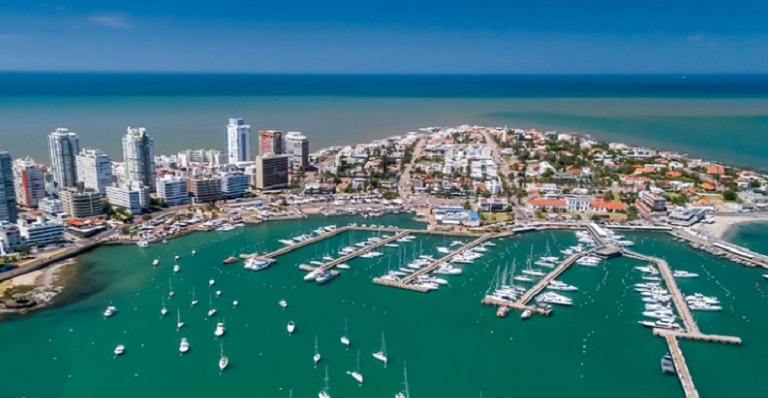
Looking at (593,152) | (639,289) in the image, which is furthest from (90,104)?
(639,289)

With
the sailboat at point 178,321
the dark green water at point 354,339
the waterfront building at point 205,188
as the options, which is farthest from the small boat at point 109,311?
the waterfront building at point 205,188

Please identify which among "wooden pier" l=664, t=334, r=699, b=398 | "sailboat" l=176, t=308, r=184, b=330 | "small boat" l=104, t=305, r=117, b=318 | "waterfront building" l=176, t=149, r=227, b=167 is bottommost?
"sailboat" l=176, t=308, r=184, b=330

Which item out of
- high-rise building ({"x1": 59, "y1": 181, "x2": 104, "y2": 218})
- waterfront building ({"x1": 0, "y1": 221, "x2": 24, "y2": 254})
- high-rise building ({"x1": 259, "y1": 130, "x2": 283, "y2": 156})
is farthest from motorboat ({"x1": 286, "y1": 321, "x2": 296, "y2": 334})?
high-rise building ({"x1": 259, "y1": 130, "x2": 283, "y2": 156})

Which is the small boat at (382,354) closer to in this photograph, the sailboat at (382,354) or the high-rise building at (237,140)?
the sailboat at (382,354)

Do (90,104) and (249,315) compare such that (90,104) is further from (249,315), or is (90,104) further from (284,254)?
(249,315)

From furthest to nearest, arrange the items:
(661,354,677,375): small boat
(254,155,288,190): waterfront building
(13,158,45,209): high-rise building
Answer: (254,155,288,190): waterfront building < (13,158,45,209): high-rise building < (661,354,677,375): small boat

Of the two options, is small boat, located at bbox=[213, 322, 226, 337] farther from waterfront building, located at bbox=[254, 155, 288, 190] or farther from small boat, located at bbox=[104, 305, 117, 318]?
waterfront building, located at bbox=[254, 155, 288, 190]
